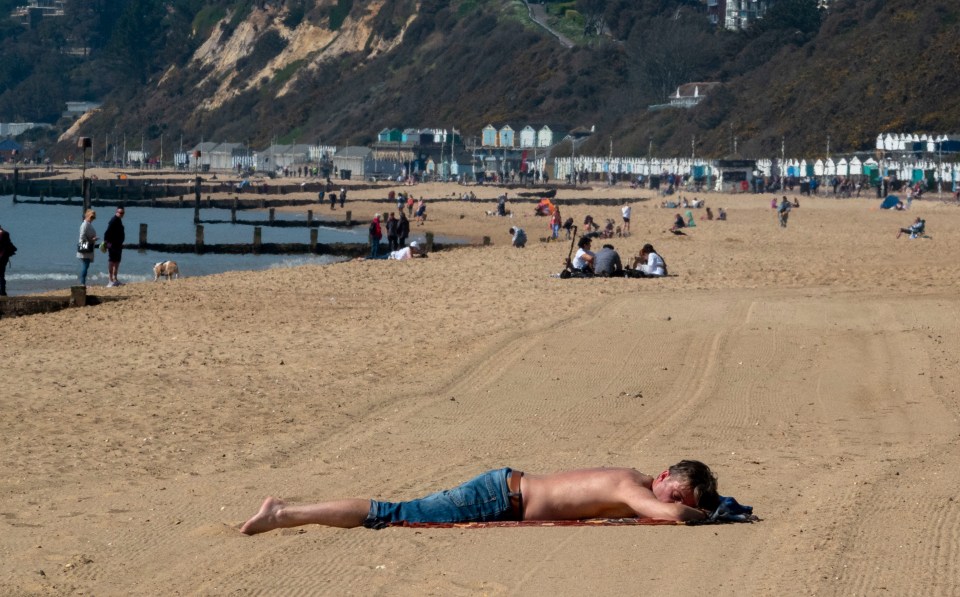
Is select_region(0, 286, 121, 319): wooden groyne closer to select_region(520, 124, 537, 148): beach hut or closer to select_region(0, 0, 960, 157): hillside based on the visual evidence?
select_region(0, 0, 960, 157): hillside

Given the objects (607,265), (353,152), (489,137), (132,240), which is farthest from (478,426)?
(353,152)

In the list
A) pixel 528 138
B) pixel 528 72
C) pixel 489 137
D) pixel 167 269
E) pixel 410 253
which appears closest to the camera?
pixel 167 269

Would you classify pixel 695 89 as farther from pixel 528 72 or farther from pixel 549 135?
pixel 528 72

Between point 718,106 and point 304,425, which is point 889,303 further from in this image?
point 718,106

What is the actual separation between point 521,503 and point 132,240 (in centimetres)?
4573

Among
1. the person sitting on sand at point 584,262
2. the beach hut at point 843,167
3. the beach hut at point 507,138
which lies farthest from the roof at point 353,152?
the person sitting on sand at point 584,262

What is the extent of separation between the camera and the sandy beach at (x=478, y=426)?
6297mm

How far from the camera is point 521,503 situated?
712 cm

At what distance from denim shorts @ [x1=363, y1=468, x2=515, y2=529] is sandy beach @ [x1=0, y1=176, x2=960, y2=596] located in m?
0.14

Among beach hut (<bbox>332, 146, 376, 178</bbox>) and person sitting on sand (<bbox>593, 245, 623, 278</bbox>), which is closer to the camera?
person sitting on sand (<bbox>593, 245, 623, 278</bbox>)

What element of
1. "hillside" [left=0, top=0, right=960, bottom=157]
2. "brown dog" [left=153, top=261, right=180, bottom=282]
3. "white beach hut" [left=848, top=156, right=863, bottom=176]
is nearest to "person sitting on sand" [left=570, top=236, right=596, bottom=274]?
"brown dog" [left=153, top=261, right=180, bottom=282]

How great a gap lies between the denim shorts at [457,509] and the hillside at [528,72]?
77.7 m

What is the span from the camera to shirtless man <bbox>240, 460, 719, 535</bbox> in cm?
702

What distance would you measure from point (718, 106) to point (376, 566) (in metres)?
100
